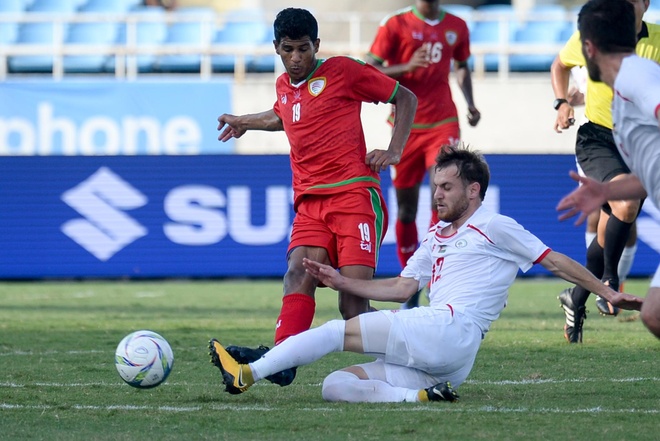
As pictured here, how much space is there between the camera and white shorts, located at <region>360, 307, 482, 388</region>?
5457 millimetres

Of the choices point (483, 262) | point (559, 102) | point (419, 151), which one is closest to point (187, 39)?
point (419, 151)

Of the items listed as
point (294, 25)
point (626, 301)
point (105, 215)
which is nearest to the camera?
point (626, 301)

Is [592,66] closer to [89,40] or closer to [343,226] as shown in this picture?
[343,226]

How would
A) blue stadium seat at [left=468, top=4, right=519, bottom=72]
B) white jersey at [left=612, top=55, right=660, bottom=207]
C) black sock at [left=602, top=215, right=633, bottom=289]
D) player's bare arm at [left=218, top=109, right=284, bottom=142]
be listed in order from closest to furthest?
white jersey at [left=612, top=55, right=660, bottom=207] → player's bare arm at [left=218, top=109, right=284, bottom=142] → black sock at [left=602, top=215, right=633, bottom=289] → blue stadium seat at [left=468, top=4, right=519, bottom=72]

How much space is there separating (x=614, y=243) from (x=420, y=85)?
2852 millimetres

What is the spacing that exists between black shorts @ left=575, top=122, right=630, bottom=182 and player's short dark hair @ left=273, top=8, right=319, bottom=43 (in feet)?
8.47

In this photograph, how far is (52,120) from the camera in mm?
17266

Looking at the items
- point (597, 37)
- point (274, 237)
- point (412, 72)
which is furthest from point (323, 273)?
point (274, 237)

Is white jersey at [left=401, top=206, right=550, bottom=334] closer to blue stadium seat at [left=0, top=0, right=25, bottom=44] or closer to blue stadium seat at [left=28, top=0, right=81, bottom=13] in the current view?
blue stadium seat at [left=0, top=0, right=25, bottom=44]

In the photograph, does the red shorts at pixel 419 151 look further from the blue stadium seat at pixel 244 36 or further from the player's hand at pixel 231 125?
the blue stadium seat at pixel 244 36

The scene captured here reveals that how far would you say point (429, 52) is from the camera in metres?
10.2

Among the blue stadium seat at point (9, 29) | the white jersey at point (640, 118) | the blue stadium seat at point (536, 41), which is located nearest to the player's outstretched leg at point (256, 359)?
the white jersey at point (640, 118)

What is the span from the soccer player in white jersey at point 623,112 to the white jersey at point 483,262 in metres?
0.87

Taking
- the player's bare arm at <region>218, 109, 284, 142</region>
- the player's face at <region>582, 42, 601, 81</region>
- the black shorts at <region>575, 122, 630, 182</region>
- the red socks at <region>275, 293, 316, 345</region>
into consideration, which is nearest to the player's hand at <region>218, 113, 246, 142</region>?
the player's bare arm at <region>218, 109, 284, 142</region>
